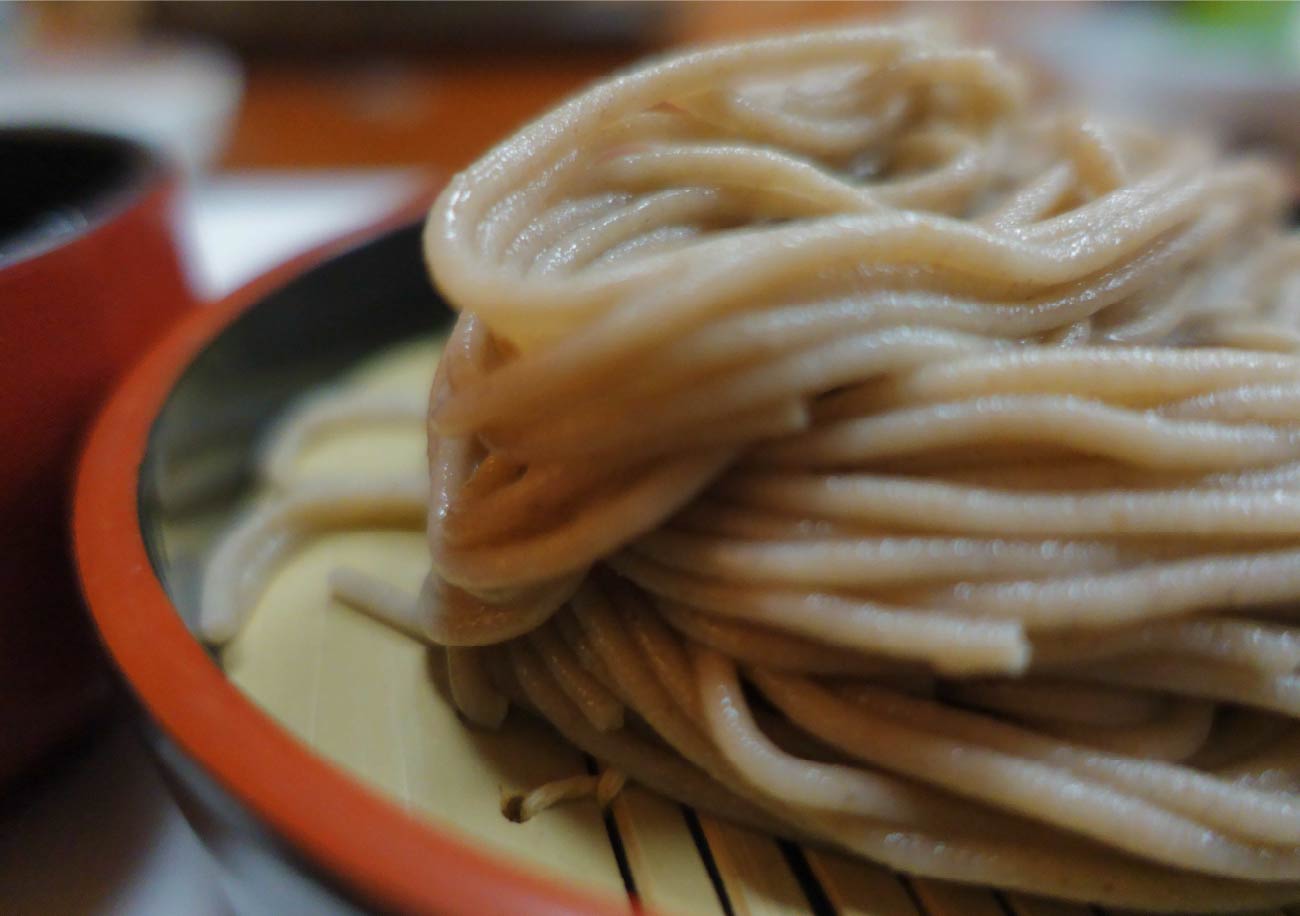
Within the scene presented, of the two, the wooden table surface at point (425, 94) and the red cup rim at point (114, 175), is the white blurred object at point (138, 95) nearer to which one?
the red cup rim at point (114, 175)

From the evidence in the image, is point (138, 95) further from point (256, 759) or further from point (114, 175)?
point (256, 759)

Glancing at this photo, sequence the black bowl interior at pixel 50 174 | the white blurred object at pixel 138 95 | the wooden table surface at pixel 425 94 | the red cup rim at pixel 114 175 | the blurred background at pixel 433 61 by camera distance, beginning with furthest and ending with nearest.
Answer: the wooden table surface at pixel 425 94
the blurred background at pixel 433 61
the white blurred object at pixel 138 95
the black bowl interior at pixel 50 174
the red cup rim at pixel 114 175

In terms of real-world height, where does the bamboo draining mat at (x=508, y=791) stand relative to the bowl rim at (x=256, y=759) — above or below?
below

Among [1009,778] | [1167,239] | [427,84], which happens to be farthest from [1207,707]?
[427,84]

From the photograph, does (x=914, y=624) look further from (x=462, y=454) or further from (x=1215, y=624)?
(x=462, y=454)

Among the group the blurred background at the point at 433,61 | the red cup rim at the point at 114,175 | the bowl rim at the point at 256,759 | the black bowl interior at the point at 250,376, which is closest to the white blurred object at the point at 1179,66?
the blurred background at the point at 433,61

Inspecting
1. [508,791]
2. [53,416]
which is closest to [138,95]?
[53,416]
